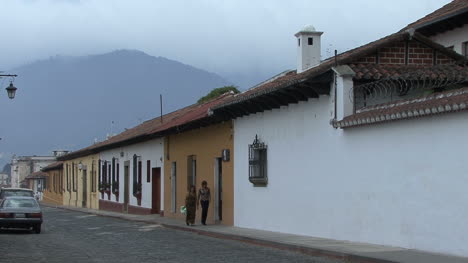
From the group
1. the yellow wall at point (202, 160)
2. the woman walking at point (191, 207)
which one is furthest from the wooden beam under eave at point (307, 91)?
the woman walking at point (191, 207)

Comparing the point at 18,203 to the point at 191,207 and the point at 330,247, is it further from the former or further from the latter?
the point at 330,247

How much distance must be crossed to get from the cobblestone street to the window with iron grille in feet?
7.90

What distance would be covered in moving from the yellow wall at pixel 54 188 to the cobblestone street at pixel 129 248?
4766 centimetres

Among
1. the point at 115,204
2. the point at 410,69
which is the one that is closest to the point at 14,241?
the point at 410,69

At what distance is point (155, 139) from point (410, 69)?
19.5 metres

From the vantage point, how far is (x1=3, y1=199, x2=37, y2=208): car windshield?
2449 centimetres

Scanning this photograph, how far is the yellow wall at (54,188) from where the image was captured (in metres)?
72.1

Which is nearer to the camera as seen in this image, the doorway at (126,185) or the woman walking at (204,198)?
the woman walking at (204,198)

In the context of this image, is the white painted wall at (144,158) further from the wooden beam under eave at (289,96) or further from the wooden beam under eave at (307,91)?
the wooden beam under eave at (307,91)

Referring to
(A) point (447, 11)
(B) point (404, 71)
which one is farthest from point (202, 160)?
(B) point (404, 71)

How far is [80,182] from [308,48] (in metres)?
38.2

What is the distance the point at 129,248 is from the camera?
1816 centimetres

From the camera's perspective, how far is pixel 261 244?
18.6 metres

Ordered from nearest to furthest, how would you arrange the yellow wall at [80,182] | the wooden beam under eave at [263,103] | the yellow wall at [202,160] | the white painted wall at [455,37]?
the wooden beam under eave at [263,103] → the white painted wall at [455,37] → the yellow wall at [202,160] → the yellow wall at [80,182]
